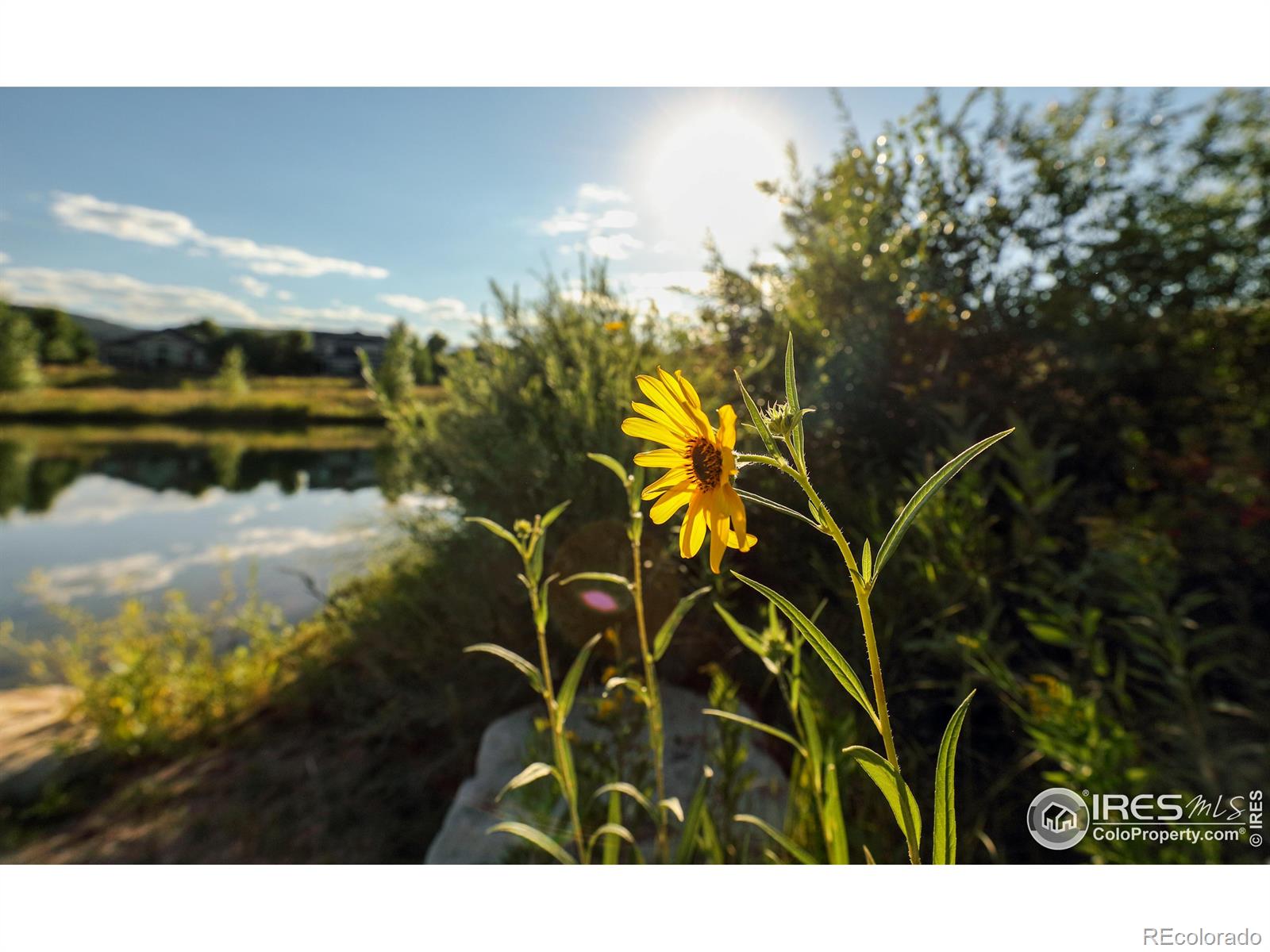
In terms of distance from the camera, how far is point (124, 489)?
14.4 feet

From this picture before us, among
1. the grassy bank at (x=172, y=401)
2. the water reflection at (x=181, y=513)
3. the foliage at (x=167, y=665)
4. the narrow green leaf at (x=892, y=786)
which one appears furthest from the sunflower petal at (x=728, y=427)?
the grassy bank at (x=172, y=401)

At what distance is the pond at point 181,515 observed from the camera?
238 cm

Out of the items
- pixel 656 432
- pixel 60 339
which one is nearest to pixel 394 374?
pixel 656 432

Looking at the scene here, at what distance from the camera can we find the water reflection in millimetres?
2377

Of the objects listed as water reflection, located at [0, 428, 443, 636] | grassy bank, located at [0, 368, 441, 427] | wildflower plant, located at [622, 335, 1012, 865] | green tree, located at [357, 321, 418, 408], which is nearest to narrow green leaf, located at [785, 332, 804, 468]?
wildflower plant, located at [622, 335, 1012, 865]

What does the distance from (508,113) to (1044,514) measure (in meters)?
1.49

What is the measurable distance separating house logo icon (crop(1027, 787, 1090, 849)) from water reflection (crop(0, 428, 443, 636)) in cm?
179

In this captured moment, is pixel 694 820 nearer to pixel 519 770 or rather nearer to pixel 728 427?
pixel 728 427

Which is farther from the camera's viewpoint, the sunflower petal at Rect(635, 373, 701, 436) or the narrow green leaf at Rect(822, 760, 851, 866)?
the narrow green leaf at Rect(822, 760, 851, 866)

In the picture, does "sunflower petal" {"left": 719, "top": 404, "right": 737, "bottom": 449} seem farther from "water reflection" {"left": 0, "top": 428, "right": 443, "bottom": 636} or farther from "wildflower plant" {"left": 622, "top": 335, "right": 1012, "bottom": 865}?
"water reflection" {"left": 0, "top": 428, "right": 443, "bottom": 636}

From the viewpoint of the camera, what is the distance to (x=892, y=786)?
0.39 m
